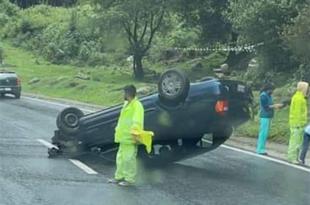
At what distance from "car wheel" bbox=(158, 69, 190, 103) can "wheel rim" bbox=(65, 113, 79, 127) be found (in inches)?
74.2

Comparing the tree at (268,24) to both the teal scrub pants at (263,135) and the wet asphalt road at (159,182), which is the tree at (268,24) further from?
the wet asphalt road at (159,182)

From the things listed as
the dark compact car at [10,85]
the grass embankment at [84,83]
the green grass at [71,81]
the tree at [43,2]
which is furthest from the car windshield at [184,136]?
the tree at [43,2]

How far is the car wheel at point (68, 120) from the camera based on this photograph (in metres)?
14.2

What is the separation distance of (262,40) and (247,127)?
8.15m

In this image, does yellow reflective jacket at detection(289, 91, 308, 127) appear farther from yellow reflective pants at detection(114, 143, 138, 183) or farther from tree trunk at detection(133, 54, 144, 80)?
tree trunk at detection(133, 54, 144, 80)

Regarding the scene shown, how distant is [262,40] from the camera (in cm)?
2764

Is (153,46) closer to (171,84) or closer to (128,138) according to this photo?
(171,84)

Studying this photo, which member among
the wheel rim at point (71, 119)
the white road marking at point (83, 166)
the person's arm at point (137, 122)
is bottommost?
the white road marking at point (83, 166)

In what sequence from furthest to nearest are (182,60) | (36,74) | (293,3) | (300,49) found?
(36,74) → (182,60) → (293,3) → (300,49)

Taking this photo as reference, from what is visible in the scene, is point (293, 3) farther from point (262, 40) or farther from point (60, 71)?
point (60, 71)

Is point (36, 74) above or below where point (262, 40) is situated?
below

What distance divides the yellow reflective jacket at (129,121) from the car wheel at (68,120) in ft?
8.45

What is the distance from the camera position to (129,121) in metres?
11.6

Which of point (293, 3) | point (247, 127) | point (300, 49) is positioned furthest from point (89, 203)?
point (293, 3)
